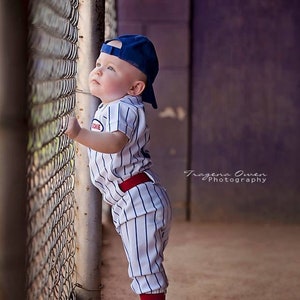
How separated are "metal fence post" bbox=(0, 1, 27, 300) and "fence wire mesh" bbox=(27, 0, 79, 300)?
0.30 meters

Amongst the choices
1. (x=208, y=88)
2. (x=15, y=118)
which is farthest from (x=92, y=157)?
(x=208, y=88)

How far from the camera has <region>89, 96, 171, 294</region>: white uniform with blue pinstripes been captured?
2492 mm

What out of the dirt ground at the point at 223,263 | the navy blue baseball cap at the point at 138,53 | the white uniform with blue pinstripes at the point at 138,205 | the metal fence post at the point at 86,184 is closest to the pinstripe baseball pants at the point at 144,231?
the white uniform with blue pinstripes at the point at 138,205

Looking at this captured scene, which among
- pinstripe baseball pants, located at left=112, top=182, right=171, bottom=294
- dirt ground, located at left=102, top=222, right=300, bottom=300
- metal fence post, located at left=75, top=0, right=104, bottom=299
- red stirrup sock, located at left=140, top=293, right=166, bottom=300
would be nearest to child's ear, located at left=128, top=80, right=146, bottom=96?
pinstripe baseball pants, located at left=112, top=182, right=171, bottom=294

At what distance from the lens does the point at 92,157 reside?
2553 millimetres

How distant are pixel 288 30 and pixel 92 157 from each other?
3181mm

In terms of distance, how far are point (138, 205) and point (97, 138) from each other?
0.33m

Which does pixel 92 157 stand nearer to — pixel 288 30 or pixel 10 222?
pixel 10 222

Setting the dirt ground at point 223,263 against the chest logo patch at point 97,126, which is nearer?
the chest logo patch at point 97,126

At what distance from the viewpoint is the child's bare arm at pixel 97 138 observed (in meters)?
2.19

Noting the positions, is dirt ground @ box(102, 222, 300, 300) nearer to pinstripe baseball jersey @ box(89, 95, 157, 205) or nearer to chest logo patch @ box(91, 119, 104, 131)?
pinstripe baseball jersey @ box(89, 95, 157, 205)

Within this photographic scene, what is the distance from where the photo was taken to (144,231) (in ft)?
8.19

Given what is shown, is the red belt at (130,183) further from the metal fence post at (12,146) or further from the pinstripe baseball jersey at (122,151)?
the metal fence post at (12,146)

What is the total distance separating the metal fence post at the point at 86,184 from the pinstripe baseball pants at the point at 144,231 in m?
0.58
